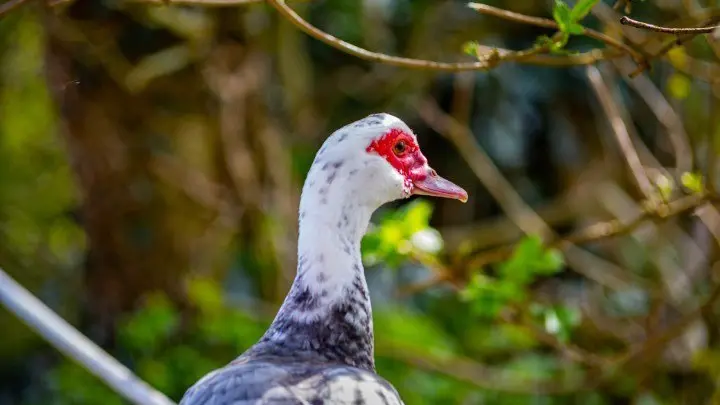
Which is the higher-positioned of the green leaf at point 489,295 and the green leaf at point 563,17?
the green leaf at point 563,17

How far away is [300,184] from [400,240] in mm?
1960

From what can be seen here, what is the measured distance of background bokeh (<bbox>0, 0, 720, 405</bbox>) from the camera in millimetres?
3605

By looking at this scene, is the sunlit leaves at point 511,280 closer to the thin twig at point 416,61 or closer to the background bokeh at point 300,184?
the thin twig at point 416,61

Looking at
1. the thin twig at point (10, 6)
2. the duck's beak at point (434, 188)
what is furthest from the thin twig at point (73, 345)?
the thin twig at point (10, 6)

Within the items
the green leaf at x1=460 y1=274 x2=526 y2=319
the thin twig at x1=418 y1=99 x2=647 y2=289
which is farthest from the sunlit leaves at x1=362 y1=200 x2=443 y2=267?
the thin twig at x1=418 y1=99 x2=647 y2=289

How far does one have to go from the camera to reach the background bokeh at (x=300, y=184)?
361cm

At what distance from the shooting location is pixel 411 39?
4250mm

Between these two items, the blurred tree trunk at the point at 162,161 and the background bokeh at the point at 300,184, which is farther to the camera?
the blurred tree trunk at the point at 162,161

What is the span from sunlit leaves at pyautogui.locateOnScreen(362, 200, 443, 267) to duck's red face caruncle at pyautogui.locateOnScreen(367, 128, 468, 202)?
340mm

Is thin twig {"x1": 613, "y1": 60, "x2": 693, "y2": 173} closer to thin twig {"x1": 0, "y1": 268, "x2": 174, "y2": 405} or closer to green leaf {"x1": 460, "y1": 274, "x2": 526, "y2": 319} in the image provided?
green leaf {"x1": 460, "y1": 274, "x2": 526, "y2": 319}

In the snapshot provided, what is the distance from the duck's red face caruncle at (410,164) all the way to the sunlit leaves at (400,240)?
0.34 m

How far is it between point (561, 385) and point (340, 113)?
164 centimetres

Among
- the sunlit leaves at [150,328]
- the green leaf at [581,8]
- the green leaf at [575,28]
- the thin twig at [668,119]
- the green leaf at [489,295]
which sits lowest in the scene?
the sunlit leaves at [150,328]

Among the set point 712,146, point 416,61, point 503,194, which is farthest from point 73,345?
point 503,194
